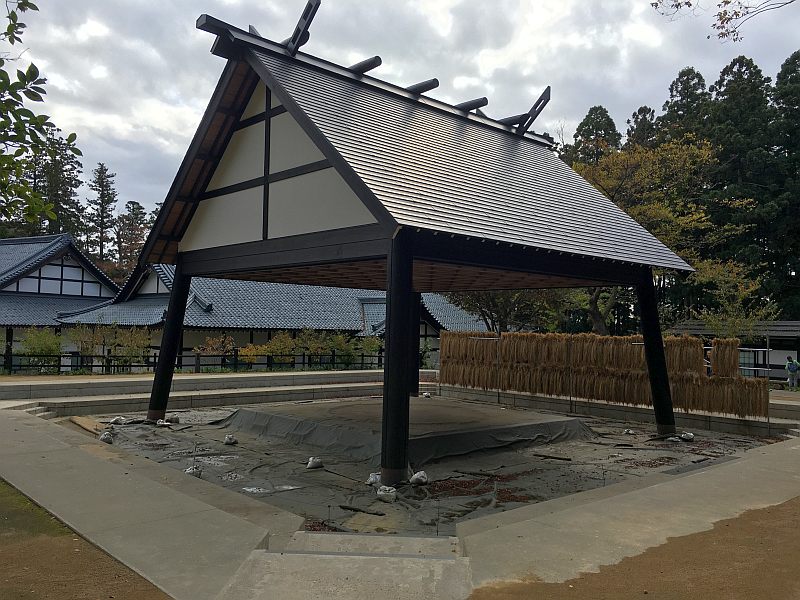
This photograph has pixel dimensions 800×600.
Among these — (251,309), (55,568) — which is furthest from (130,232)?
(55,568)

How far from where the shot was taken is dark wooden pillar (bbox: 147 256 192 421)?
11.9 meters

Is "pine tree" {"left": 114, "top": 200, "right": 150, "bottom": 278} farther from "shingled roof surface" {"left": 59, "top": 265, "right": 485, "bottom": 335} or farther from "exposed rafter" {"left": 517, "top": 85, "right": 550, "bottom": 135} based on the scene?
"exposed rafter" {"left": 517, "top": 85, "right": 550, "bottom": 135}

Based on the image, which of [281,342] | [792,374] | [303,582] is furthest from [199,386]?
[792,374]

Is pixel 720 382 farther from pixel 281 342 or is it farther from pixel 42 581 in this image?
pixel 281 342

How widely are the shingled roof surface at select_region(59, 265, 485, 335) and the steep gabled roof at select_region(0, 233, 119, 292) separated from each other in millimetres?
2752

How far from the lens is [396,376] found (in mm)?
7297

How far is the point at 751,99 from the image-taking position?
3294cm

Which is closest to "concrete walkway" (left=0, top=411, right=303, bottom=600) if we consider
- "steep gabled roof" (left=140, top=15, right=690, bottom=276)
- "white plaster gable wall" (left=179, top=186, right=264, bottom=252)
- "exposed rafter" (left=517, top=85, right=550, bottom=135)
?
"steep gabled roof" (left=140, top=15, right=690, bottom=276)

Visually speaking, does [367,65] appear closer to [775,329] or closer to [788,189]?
[775,329]

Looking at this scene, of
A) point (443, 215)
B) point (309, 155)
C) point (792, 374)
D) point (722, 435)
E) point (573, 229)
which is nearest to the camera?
point (443, 215)

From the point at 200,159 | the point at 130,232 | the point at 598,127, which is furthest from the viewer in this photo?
the point at 130,232

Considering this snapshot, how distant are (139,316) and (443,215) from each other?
827 inches

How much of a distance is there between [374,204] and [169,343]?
21.4 feet

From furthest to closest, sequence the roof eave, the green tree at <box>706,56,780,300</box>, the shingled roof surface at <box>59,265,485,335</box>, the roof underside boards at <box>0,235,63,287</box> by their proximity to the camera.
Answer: the green tree at <box>706,56,780,300</box>
the roof underside boards at <box>0,235,63,287</box>
the shingled roof surface at <box>59,265,485,335</box>
the roof eave
